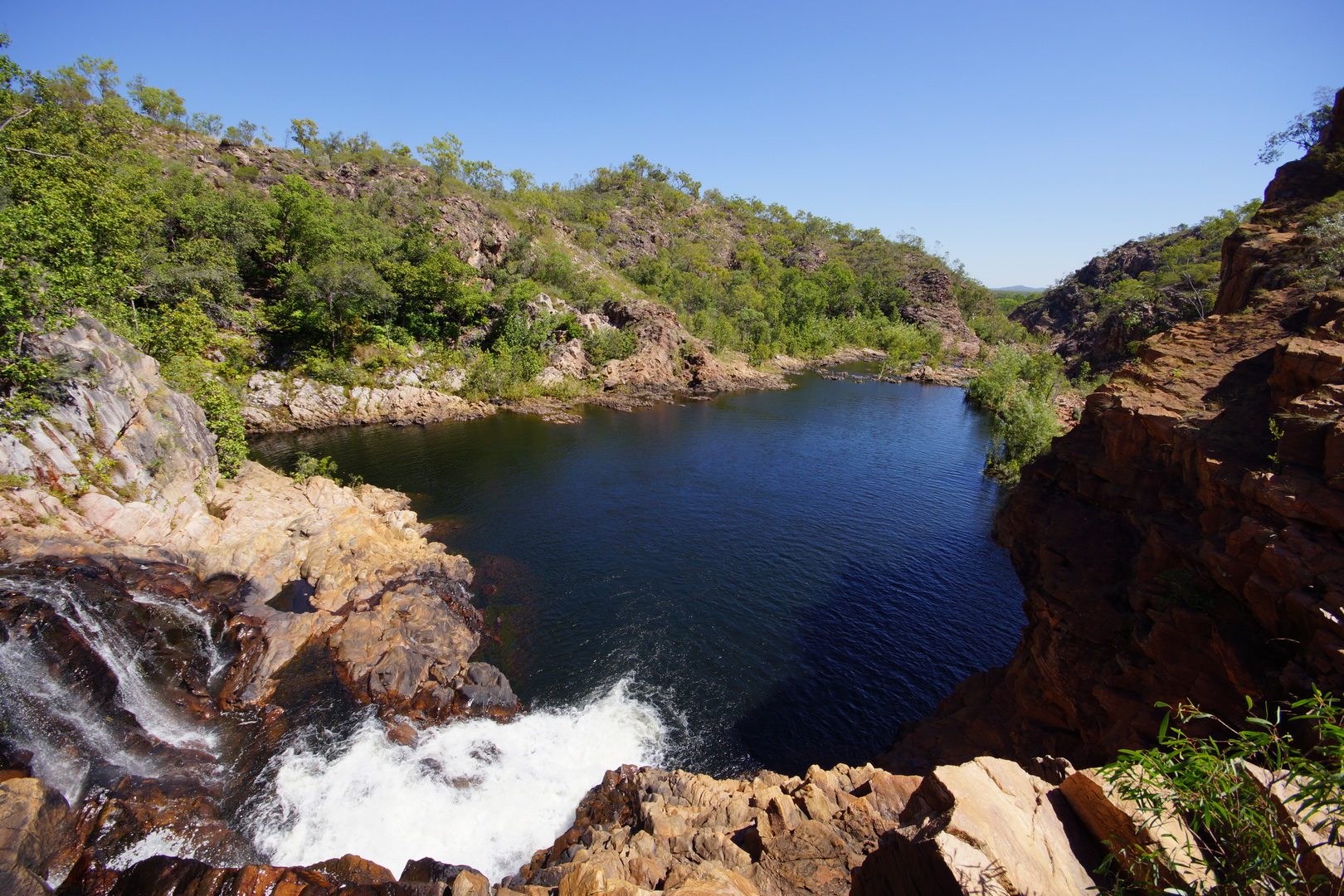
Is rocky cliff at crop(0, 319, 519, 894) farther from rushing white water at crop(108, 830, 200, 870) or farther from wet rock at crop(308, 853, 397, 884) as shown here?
wet rock at crop(308, 853, 397, 884)

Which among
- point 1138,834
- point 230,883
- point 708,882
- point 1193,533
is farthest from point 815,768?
point 230,883

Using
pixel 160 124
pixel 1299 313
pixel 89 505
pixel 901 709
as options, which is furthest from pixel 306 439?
pixel 160 124

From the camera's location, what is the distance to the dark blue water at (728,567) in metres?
18.1

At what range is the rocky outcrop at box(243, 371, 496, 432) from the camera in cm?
4317

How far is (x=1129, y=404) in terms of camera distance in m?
15.4

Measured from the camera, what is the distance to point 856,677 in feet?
62.6

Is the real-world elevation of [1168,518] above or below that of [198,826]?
above

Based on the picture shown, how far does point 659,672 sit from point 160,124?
301ft

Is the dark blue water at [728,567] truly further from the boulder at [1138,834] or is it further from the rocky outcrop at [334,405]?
the boulder at [1138,834]

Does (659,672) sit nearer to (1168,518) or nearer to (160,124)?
(1168,518)

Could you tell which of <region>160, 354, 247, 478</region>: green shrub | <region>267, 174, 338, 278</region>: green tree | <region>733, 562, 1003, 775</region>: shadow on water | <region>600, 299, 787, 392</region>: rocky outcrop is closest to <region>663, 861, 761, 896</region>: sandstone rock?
<region>733, 562, 1003, 775</region>: shadow on water

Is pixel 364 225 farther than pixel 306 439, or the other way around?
pixel 364 225

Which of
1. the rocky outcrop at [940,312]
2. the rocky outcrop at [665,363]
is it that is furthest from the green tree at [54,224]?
the rocky outcrop at [940,312]

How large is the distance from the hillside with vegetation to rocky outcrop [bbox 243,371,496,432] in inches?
49.3
